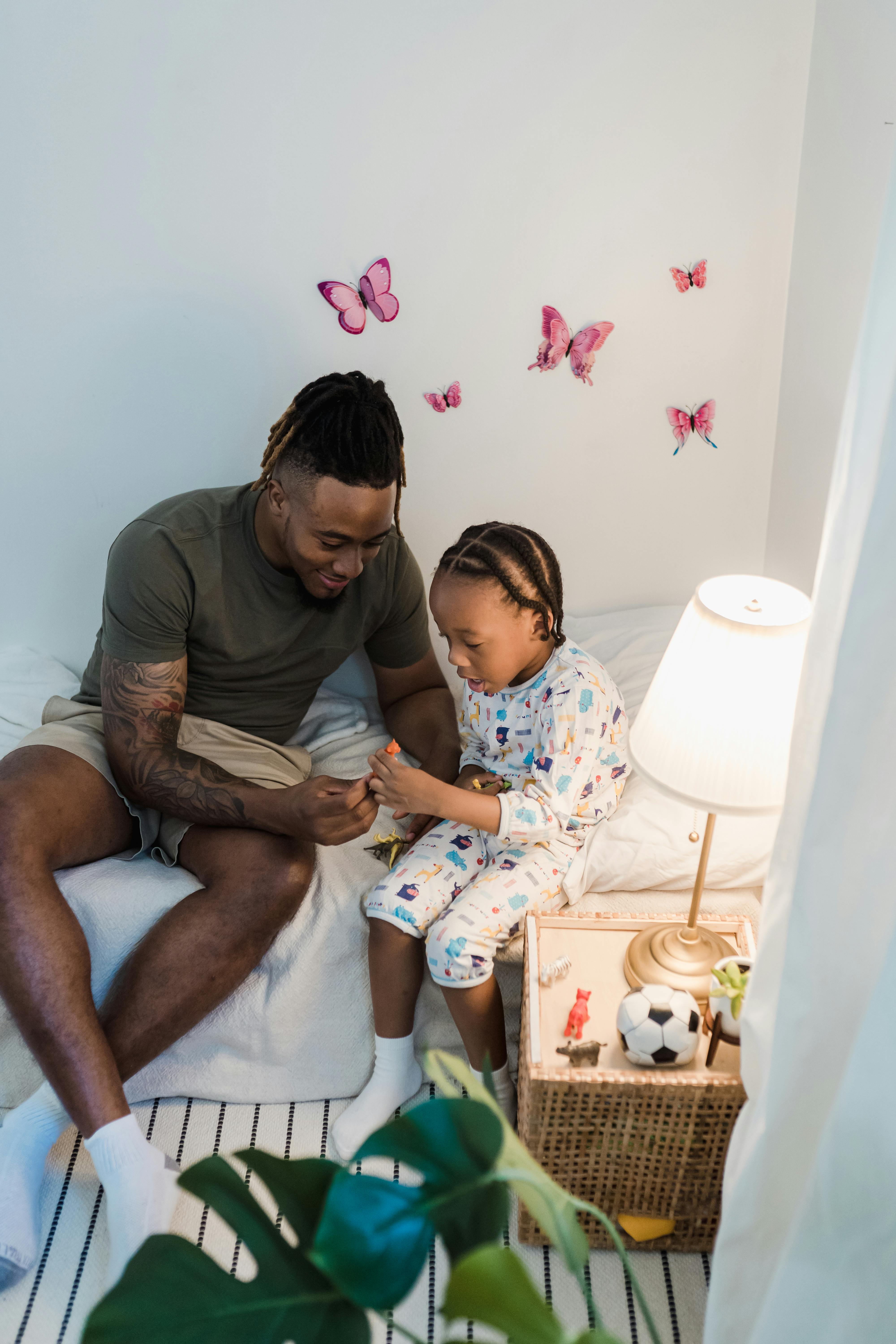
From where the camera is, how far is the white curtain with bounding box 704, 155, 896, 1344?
752 mm

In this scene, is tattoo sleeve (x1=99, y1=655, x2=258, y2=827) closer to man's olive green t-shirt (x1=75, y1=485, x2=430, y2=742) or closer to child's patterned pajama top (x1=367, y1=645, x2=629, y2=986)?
man's olive green t-shirt (x1=75, y1=485, x2=430, y2=742)

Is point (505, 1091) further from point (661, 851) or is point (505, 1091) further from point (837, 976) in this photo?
point (837, 976)

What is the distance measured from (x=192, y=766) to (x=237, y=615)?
26cm

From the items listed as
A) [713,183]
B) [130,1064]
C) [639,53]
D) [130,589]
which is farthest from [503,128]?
[130,1064]

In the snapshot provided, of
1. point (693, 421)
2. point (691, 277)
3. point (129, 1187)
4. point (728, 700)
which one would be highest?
point (691, 277)

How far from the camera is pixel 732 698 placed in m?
1.05

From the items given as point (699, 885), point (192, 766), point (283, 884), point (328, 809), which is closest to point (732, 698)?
point (699, 885)

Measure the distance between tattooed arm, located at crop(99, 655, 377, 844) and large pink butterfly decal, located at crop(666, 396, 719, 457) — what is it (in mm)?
1013

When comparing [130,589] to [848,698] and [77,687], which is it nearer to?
[77,687]

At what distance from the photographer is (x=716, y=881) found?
57.9 inches

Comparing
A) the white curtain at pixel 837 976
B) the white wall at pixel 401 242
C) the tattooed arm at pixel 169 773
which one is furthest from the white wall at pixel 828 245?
the tattooed arm at pixel 169 773

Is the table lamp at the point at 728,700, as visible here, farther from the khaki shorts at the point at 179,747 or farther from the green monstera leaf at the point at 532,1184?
the khaki shorts at the point at 179,747

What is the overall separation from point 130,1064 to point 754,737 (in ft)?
3.15

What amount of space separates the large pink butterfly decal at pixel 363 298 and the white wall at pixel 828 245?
2.49 ft
